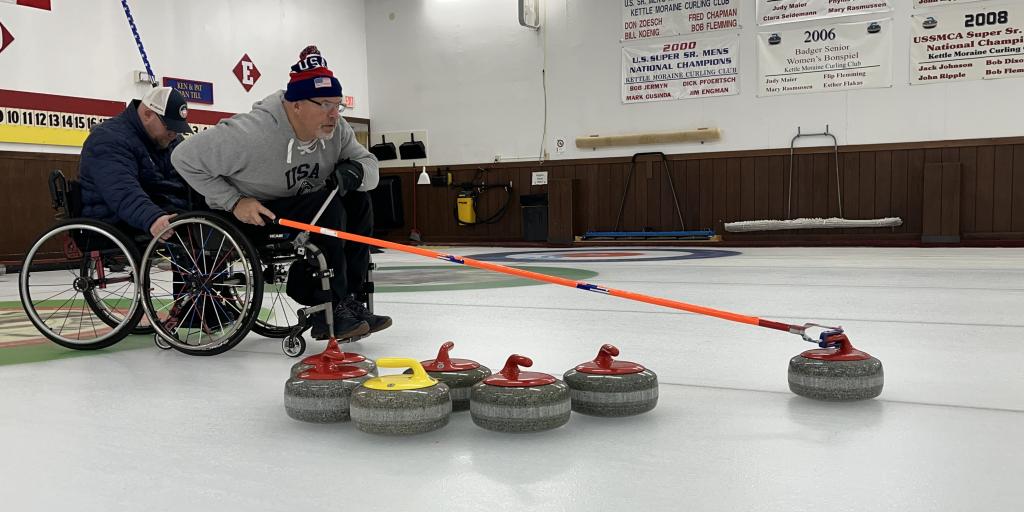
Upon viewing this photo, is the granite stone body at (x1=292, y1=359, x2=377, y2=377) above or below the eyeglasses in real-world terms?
below

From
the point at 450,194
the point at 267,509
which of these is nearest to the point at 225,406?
the point at 267,509

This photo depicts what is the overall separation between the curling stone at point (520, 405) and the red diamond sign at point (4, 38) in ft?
22.4

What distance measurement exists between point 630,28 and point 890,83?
9.45 feet

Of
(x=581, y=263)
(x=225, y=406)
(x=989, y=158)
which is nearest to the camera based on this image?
(x=225, y=406)

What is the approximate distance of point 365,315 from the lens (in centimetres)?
240

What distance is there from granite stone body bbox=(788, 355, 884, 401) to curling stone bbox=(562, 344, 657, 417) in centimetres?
34

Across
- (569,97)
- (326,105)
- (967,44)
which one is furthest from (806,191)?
(326,105)

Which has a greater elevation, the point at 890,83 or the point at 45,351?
the point at 890,83

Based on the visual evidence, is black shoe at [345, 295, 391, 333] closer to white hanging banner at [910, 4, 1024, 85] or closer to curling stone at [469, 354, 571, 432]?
curling stone at [469, 354, 571, 432]

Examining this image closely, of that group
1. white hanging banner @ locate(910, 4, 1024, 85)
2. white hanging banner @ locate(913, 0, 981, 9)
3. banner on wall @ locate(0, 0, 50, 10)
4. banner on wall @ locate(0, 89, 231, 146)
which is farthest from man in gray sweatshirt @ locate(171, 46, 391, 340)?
white hanging banner @ locate(913, 0, 981, 9)

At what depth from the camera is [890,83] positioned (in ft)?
26.1

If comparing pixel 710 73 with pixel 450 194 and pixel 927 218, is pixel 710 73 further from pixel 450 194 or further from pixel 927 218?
pixel 450 194

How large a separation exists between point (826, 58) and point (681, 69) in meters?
1.53

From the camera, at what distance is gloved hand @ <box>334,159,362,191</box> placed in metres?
2.31
